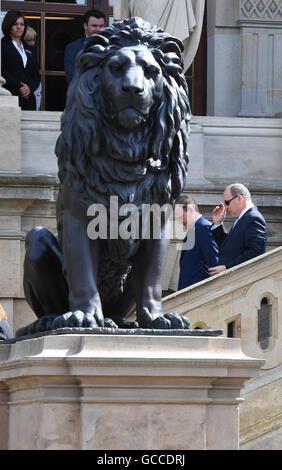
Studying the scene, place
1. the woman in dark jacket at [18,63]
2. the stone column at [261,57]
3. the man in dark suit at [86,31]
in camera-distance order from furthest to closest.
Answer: the stone column at [261,57]
the woman in dark jacket at [18,63]
the man in dark suit at [86,31]

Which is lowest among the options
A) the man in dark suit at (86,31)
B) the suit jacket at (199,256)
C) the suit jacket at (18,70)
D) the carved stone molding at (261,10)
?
the suit jacket at (199,256)

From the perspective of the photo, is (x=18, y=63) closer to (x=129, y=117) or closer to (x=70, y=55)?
(x=70, y=55)

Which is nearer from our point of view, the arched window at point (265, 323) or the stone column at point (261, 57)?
the arched window at point (265, 323)

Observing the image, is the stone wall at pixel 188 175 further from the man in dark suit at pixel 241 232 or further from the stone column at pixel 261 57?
the man in dark suit at pixel 241 232

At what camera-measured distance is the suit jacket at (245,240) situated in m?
13.2

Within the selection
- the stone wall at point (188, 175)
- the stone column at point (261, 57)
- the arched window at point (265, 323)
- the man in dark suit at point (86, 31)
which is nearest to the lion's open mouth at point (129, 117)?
the arched window at point (265, 323)

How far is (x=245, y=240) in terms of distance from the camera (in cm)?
1342

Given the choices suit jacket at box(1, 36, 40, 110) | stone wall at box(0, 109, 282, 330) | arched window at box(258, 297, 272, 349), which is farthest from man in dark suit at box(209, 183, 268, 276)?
suit jacket at box(1, 36, 40, 110)

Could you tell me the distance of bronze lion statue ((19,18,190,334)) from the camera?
29.3 ft

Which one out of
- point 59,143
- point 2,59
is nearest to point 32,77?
point 2,59

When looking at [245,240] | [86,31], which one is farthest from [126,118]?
[86,31]

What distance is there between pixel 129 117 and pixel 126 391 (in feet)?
4.53

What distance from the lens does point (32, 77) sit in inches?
664

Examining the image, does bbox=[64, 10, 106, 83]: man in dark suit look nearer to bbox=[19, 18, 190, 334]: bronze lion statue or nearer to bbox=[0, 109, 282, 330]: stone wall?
bbox=[0, 109, 282, 330]: stone wall
